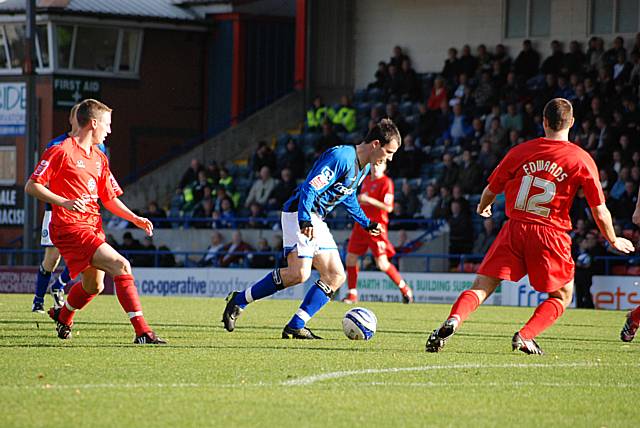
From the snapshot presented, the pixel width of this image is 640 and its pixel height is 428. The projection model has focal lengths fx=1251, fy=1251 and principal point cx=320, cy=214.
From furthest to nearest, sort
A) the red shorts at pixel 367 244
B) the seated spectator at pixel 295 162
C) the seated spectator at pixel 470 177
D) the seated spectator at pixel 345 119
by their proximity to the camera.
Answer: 1. the seated spectator at pixel 345 119
2. the seated spectator at pixel 295 162
3. the seated spectator at pixel 470 177
4. the red shorts at pixel 367 244

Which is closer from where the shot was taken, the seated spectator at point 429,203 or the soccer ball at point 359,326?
the soccer ball at point 359,326

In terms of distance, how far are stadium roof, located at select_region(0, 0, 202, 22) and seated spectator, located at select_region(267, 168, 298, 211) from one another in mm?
8515

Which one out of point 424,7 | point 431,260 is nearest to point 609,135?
point 431,260

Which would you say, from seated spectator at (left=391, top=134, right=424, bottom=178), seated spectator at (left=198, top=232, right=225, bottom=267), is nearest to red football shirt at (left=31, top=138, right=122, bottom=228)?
seated spectator at (left=198, top=232, right=225, bottom=267)

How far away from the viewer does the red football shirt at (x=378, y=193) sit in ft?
64.0

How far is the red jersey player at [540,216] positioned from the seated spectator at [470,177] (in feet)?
50.8

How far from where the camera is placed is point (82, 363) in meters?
8.87

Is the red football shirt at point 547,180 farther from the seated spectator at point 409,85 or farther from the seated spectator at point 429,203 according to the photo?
the seated spectator at point 409,85

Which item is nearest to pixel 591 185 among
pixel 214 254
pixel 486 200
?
pixel 486 200

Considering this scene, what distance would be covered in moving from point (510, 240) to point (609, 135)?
14635 millimetres

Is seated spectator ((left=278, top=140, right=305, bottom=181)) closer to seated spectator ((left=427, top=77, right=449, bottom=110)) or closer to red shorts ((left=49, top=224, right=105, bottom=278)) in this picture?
seated spectator ((left=427, top=77, right=449, bottom=110))

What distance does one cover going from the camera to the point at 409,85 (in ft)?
99.6

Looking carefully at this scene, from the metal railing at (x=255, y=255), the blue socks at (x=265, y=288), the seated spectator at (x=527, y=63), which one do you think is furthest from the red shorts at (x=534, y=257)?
the seated spectator at (x=527, y=63)

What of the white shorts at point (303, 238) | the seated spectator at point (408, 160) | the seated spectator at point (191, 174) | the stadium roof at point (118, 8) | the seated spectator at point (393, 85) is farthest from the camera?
the stadium roof at point (118, 8)
